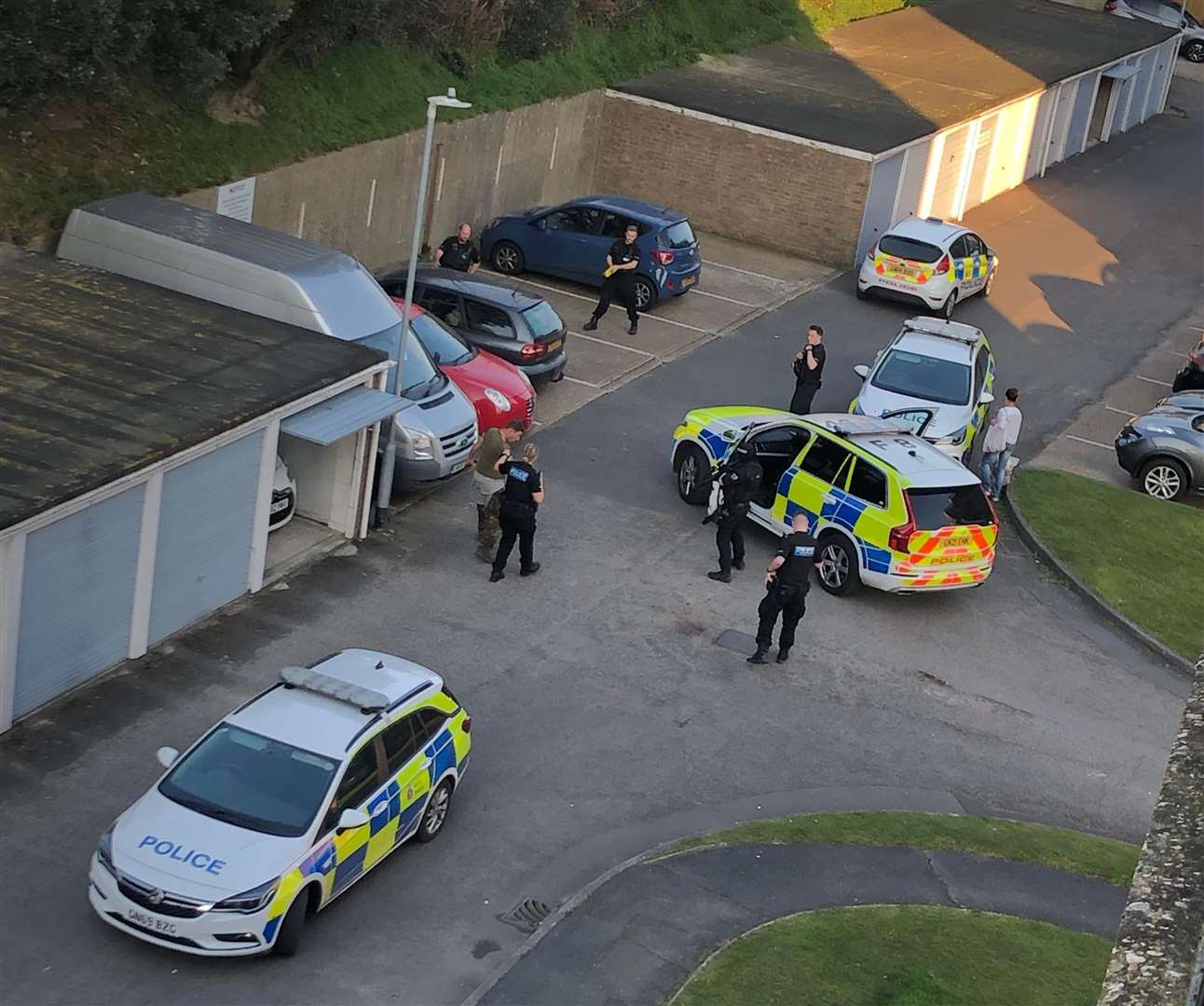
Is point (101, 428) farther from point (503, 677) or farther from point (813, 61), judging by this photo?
point (813, 61)

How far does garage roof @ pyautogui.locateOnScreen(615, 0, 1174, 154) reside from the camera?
33.1 metres

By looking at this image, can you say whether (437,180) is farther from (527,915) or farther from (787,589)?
(527,915)

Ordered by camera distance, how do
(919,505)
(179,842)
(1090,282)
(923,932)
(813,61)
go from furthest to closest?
1. (813,61)
2. (1090,282)
3. (919,505)
4. (923,932)
5. (179,842)

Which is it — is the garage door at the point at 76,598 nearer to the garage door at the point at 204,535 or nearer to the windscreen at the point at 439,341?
the garage door at the point at 204,535


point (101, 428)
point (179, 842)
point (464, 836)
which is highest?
point (101, 428)

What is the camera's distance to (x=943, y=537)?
61.4 ft

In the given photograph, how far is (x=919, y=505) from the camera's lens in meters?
18.7

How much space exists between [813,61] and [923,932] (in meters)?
29.0

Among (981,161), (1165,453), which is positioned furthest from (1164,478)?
(981,161)

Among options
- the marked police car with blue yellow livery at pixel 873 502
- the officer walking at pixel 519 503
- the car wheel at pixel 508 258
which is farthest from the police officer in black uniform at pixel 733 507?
the car wheel at pixel 508 258

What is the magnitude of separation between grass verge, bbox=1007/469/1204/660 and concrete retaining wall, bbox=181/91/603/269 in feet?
35.3

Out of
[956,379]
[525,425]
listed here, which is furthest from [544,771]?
[956,379]

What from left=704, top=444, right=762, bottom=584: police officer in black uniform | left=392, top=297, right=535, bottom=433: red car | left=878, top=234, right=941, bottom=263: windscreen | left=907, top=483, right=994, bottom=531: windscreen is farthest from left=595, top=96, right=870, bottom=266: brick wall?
left=907, top=483, right=994, bottom=531: windscreen

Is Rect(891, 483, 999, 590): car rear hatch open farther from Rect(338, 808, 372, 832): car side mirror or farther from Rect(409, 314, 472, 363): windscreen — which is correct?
Rect(338, 808, 372, 832): car side mirror
